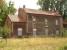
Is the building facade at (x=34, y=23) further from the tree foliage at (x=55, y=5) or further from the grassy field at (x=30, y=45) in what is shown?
the grassy field at (x=30, y=45)

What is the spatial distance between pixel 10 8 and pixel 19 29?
21740 mm

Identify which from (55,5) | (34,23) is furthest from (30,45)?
(55,5)

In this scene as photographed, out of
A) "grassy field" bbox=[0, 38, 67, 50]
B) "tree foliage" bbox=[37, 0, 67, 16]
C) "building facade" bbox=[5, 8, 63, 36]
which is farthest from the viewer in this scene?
"tree foliage" bbox=[37, 0, 67, 16]

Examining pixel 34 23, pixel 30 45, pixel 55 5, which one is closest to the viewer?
pixel 30 45

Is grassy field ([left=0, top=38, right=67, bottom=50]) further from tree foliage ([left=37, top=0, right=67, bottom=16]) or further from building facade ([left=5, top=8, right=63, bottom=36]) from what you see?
tree foliage ([left=37, top=0, right=67, bottom=16])

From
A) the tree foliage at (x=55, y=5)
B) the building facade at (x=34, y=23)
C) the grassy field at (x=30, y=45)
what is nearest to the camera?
the grassy field at (x=30, y=45)

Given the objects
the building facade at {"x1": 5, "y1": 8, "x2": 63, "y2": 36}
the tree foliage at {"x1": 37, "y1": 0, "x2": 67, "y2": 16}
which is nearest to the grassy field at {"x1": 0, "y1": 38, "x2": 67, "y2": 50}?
the building facade at {"x1": 5, "y1": 8, "x2": 63, "y2": 36}

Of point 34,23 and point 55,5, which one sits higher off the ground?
point 55,5

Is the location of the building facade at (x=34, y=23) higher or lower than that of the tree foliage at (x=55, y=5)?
lower

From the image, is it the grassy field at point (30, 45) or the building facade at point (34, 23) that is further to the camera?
the building facade at point (34, 23)

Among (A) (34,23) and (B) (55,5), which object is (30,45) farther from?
(B) (55,5)

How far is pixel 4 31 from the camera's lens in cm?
5581

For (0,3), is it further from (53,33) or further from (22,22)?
(53,33)

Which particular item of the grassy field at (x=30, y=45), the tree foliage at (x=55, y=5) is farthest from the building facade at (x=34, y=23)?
the grassy field at (x=30, y=45)
